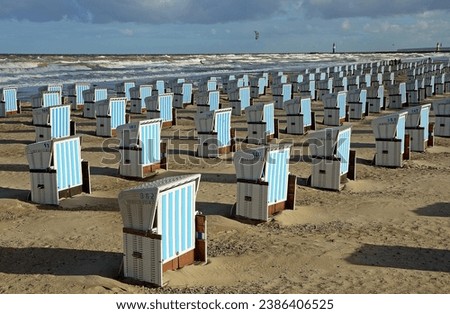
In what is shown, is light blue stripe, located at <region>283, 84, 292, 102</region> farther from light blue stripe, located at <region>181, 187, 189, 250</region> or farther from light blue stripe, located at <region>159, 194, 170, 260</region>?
light blue stripe, located at <region>159, 194, 170, 260</region>

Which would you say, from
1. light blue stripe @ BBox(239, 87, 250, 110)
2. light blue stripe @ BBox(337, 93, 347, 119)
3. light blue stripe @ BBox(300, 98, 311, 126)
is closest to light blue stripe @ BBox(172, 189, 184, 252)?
light blue stripe @ BBox(300, 98, 311, 126)

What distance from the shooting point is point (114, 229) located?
11.5 meters

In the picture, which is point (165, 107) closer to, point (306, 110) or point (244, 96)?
point (244, 96)

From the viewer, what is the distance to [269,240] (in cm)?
1078

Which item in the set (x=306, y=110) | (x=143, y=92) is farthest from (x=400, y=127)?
(x=143, y=92)

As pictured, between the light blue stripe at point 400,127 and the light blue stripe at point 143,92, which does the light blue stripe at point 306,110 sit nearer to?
the light blue stripe at point 400,127

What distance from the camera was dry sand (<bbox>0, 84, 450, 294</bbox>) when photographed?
8688 millimetres

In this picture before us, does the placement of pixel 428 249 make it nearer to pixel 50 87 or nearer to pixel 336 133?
pixel 336 133

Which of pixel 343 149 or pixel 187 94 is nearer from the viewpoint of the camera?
pixel 343 149

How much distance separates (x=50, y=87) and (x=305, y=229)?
2494 centimetres

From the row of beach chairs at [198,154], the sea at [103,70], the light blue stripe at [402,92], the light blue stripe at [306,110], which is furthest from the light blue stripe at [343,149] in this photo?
the sea at [103,70]

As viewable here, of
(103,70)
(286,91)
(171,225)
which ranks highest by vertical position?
(103,70)
